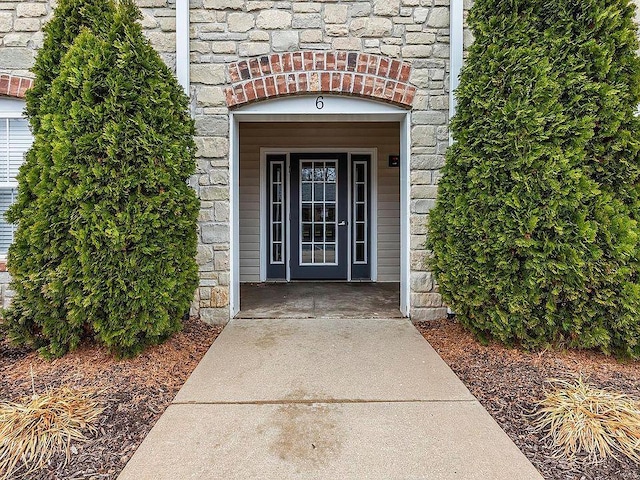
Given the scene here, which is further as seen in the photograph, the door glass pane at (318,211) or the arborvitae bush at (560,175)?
the door glass pane at (318,211)

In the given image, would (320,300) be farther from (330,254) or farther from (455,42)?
(455,42)

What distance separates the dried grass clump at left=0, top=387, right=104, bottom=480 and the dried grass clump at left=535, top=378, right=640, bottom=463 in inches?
92.7

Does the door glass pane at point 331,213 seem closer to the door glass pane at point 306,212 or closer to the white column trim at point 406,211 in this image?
the door glass pane at point 306,212

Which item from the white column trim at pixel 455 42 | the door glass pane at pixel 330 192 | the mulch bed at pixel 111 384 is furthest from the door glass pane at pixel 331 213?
the mulch bed at pixel 111 384

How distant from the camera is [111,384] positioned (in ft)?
7.78

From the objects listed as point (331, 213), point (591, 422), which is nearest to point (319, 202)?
point (331, 213)

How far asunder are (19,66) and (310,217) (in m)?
3.89

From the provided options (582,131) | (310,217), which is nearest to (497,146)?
(582,131)

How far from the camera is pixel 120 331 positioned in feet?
8.42

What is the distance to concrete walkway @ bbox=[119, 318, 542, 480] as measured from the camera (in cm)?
164

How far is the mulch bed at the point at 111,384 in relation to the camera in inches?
66.9

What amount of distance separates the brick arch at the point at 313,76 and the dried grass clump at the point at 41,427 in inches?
108

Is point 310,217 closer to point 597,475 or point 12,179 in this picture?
point 12,179

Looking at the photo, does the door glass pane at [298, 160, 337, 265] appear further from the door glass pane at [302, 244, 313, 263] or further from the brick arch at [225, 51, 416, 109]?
the brick arch at [225, 51, 416, 109]
